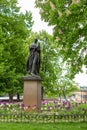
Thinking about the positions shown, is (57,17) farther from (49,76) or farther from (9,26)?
(49,76)

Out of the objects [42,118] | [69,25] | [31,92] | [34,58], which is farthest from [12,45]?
[42,118]

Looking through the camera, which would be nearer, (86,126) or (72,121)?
(86,126)

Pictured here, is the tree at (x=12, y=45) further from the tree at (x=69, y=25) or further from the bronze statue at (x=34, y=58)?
the tree at (x=69, y=25)

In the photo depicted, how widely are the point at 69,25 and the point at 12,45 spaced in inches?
747

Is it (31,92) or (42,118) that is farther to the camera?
(31,92)

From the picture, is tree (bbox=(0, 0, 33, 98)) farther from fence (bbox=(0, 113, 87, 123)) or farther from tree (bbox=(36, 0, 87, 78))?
fence (bbox=(0, 113, 87, 123))

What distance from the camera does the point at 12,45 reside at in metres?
32.5

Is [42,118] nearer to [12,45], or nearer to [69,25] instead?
[69,25]

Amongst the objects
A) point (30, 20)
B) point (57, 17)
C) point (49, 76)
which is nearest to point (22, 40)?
point (30, 20)

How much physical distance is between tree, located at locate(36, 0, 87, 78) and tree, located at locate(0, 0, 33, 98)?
14.3m

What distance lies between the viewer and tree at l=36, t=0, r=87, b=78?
42.5 feet

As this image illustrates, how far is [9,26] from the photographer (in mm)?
32906

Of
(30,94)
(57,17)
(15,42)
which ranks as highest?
(15,42)

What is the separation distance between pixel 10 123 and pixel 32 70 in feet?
14.2
